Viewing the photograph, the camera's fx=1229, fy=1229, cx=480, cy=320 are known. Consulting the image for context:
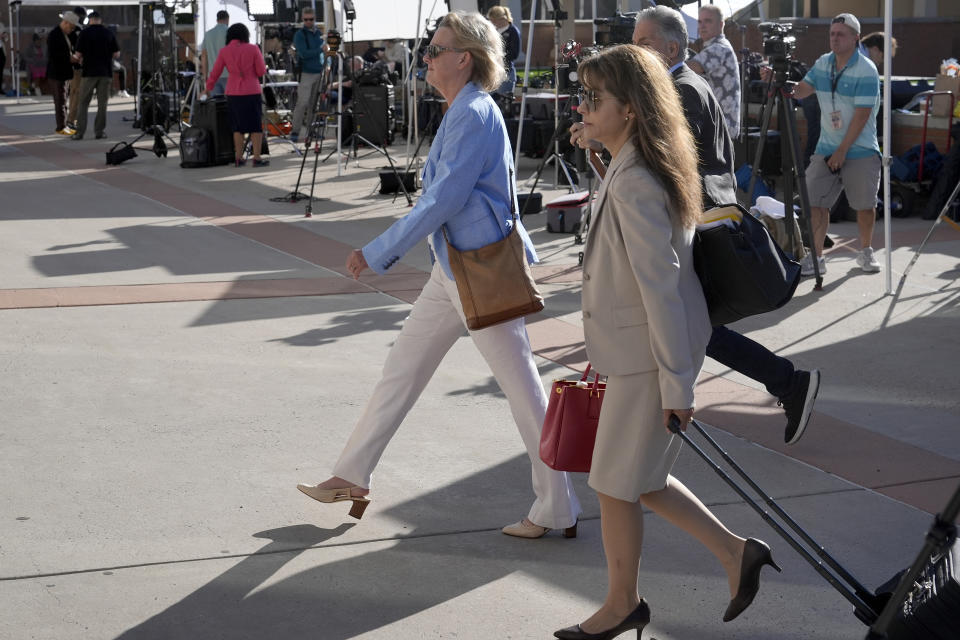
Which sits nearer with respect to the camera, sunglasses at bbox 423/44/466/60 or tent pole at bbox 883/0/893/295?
sunglasses at bbox 423/44/466/60

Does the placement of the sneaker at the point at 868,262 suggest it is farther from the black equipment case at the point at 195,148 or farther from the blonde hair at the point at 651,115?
the black equipment case at the point at 195,148

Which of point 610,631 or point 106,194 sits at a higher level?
point 106,194

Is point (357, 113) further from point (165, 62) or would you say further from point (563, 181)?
point (165, 62)

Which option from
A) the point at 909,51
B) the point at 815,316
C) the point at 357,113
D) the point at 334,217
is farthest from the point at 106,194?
the point at 909,51

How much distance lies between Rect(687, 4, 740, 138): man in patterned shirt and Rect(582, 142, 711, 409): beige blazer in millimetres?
5397

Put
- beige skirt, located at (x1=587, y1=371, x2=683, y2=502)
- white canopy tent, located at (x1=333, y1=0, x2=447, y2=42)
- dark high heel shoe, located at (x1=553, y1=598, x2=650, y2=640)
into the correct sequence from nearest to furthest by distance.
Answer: beige skirt, located at (x1=587, y1=371, x2=683, y2=502), dark high heel shoe, located at (x1=553, y1=598, x2=650, y2=640), white canopy tent, located at (x1=333, y1=0, x2=447, y2=42)

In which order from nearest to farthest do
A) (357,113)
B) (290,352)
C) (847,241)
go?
(290,352) → (847,241) → (357,113)

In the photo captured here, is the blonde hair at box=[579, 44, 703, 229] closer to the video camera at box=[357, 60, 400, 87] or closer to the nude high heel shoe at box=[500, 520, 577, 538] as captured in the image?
the nude high heel shoe at box=[500, 520, 577, 538]

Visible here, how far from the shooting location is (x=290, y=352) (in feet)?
24.1

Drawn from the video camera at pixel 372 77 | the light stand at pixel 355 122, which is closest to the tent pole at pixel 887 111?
the light stand at pixel 355 122

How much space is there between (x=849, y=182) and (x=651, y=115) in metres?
6.25

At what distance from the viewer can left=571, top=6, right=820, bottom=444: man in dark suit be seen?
549 centimetres

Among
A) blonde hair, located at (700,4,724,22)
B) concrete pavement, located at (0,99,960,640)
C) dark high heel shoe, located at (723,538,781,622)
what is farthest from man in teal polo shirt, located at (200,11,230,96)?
dark high heel shoe, located at (723,538,781,622)

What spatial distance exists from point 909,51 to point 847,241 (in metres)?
18.0
